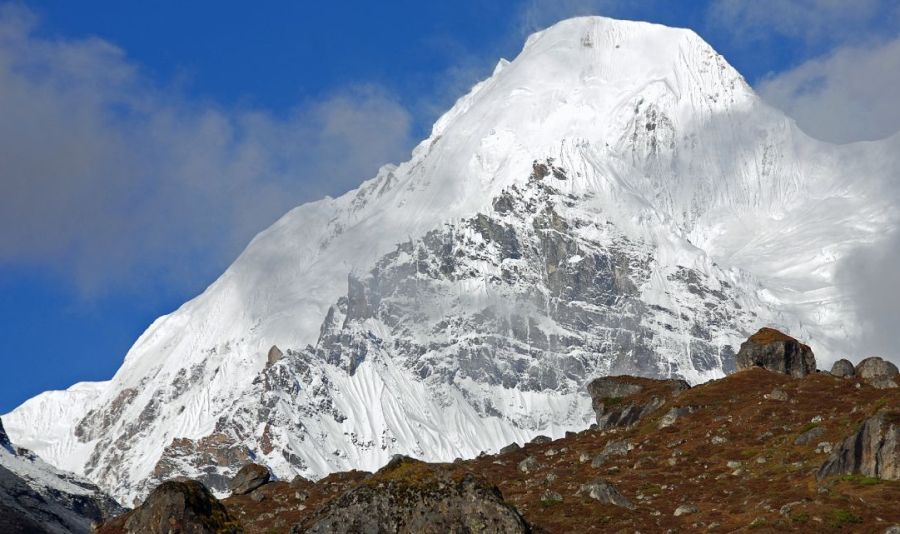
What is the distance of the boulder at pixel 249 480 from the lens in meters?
100

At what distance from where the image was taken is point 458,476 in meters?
46.7

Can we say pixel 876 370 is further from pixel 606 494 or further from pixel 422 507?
pixel 422 507

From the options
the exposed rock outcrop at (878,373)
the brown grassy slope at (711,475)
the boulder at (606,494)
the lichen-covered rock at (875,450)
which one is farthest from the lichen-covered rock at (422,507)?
the exposed rock outcrop at (878,373)

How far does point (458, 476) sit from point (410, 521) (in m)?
1.91

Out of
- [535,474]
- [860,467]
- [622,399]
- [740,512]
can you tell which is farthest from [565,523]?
[622,399]

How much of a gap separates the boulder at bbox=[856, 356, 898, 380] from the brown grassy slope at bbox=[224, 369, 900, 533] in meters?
3.36

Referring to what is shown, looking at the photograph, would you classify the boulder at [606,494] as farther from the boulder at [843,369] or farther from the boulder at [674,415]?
the boulder at [843,369]

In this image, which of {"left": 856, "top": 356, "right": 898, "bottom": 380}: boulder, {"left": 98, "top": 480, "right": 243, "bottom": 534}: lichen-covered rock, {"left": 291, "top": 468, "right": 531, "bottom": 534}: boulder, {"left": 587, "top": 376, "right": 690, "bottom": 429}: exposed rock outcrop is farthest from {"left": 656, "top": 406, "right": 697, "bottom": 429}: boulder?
{"left": 291, "top": 468, "right": 531, "bottom": 534}: boulder

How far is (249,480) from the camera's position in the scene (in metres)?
101

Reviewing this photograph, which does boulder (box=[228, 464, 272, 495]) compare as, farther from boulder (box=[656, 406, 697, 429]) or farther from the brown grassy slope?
boulder (box=[656, 406, 697, 429])

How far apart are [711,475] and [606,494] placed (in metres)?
9.81

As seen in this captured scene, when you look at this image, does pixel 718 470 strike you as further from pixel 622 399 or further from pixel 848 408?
pixel 622 399

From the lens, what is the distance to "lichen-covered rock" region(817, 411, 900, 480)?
6938 cm

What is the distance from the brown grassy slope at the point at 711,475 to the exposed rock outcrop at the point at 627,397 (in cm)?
282
